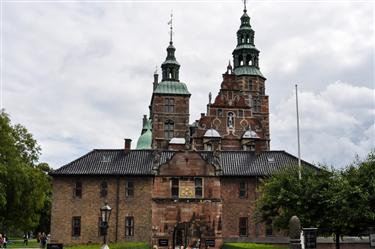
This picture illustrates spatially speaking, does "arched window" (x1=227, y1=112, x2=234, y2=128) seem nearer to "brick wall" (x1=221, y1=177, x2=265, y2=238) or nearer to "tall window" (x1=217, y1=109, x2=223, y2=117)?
"tall window" (x1=217, y1=109, x2=223, y2=117)

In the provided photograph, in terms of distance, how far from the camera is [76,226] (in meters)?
46.8

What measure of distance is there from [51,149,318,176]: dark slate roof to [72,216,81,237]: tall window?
13.6 ft

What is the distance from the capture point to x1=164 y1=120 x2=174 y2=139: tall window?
73.1 meters

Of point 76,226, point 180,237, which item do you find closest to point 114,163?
point 76,226

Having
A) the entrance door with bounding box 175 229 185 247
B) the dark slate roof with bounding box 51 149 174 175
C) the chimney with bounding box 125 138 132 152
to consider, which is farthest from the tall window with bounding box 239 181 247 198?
the chimney with bounding box 125 138 132 152

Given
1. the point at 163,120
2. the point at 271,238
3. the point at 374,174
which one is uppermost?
the point at 163,120

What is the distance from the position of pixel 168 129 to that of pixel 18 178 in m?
30.2

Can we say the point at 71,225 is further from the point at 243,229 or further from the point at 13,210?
the point at 243,229

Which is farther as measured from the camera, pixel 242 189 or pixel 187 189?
pixel 242 189

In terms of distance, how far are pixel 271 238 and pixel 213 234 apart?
519 centimetres

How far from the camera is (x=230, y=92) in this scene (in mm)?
69750

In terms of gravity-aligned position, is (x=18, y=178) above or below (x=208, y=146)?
below

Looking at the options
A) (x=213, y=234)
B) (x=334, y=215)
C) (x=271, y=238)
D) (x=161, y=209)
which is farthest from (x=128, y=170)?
(x=334, y=215)

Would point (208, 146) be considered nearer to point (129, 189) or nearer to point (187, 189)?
point (187, 189)
